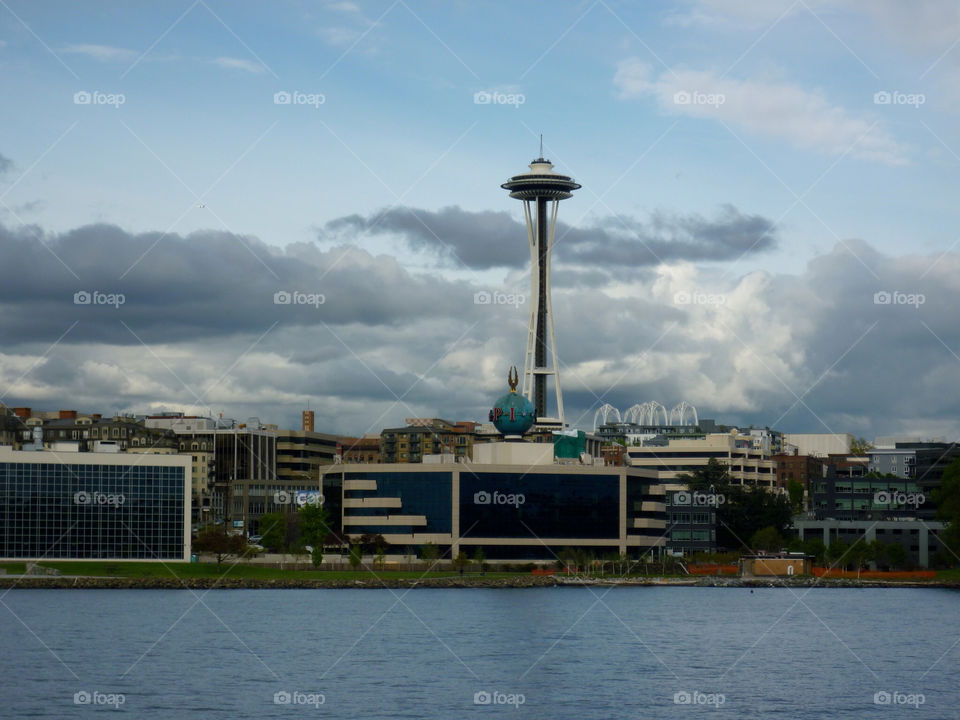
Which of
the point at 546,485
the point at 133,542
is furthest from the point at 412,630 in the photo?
the point at 546,485

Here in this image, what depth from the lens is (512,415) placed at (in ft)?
538

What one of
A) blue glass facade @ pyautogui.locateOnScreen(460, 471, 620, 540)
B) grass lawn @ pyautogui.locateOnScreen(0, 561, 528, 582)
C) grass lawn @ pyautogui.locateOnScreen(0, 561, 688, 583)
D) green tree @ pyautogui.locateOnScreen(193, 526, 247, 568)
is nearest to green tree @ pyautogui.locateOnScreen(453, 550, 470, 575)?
grass lawn @ pyautogui.locateOnScreen(0, 561, 688, 583)

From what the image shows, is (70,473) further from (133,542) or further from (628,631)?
(628,631)

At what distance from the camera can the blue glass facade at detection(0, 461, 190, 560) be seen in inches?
5202

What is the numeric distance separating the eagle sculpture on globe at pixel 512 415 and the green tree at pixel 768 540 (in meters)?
30.3

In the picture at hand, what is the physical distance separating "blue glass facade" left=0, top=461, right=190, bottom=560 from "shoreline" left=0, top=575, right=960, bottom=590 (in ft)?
22.9

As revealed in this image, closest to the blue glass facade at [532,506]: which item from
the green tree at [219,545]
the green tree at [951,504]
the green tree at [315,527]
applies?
the green tree at [315,527]

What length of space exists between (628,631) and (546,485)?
7219cm

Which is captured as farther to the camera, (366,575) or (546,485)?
(546,485)

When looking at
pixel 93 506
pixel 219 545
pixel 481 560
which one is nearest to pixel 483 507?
pixel 481 560

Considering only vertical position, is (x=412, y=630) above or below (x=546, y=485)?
below

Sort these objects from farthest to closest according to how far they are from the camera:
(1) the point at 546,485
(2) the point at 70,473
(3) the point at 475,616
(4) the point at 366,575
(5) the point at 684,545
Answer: (5) the point at 684,545, (1) the point at 546,485, (4) the point at 366,575, (2) the point at 70,473, (3) the point at 475,616

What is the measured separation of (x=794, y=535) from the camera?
182 metres

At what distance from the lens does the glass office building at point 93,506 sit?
13212cm
